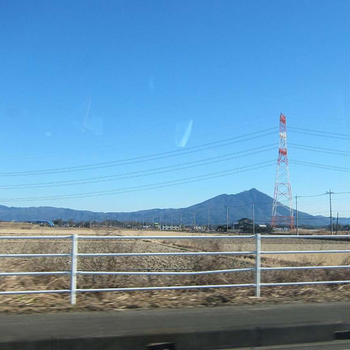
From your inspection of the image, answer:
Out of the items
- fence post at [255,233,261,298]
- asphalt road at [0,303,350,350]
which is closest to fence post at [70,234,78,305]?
asphalt road at [0,303,350,350]

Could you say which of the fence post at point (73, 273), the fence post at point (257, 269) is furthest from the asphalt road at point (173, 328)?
the fence post at point (257, 269)

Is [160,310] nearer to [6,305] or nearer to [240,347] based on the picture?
[240,347]

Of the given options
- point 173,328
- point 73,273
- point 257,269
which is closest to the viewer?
point 173,328

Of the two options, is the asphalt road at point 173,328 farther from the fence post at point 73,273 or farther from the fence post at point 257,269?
the fence post at point 257,269

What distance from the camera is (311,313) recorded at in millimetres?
8352

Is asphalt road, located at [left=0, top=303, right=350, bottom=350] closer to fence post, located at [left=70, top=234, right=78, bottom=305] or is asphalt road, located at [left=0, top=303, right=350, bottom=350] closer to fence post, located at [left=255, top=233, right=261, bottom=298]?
fence post, located at [left=70, top=234, right=78, bottom=305]

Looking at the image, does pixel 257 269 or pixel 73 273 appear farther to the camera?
pixel 257 269

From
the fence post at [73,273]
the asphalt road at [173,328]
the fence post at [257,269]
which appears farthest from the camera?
the fence post at [257,269]

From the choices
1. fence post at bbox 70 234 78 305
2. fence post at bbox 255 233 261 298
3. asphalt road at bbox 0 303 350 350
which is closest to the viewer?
asphalt road at bbox 0 303 350 350

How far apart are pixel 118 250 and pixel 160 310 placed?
4.96 m

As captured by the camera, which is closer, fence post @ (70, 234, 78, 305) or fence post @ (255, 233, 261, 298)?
fence post @ (70, 234, 78, 305)

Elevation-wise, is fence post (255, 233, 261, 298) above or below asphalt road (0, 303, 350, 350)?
above

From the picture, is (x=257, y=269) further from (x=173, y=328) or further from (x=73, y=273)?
(x=73, y=273)

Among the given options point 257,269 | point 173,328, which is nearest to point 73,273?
point 173,328
